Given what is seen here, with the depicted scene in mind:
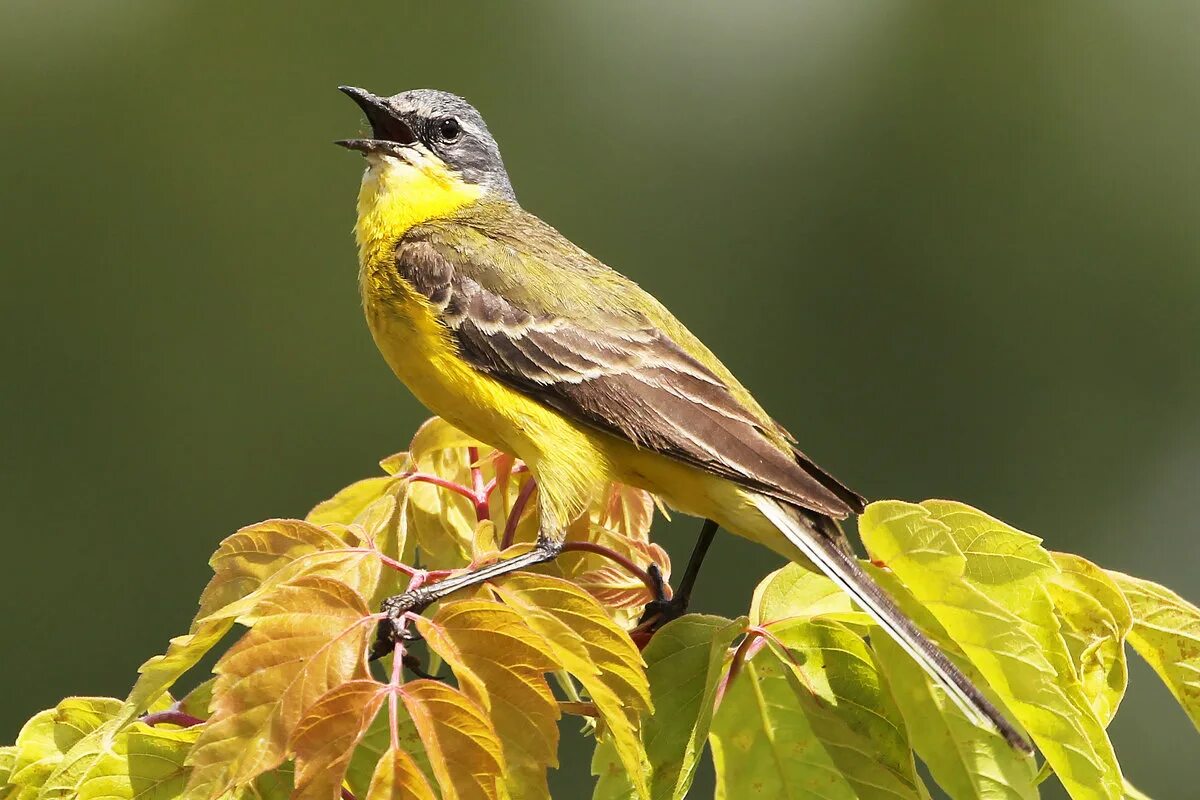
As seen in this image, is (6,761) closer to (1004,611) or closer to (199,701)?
(199,701)

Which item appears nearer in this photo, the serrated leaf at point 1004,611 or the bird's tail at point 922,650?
the serrated leaf at point 1004,611

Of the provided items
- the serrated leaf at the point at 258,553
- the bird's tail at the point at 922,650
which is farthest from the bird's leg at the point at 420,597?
the bird's tail at the point at 922,650

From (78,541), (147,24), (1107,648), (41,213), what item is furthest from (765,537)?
(147,24)

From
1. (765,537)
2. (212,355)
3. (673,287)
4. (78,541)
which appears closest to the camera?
(765,537)

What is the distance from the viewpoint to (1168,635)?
9.21 ft

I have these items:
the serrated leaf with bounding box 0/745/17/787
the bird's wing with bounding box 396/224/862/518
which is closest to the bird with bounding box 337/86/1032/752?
the bird's wing with bounding box 396/224/862/518

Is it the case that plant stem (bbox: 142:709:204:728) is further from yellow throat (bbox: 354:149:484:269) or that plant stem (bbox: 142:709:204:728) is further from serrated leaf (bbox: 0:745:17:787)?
yellow throat (bbox: 354:149:484:269)

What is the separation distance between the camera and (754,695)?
2770 mm

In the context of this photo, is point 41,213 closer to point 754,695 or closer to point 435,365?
point 435,365

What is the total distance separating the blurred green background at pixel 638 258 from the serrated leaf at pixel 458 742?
10.3 meters

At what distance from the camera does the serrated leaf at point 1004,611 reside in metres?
2.44

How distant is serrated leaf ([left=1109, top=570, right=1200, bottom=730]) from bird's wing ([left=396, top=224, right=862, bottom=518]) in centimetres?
71

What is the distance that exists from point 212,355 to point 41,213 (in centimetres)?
320

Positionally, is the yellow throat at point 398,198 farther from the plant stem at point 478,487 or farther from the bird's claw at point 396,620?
the bird's claw at point 396,620
